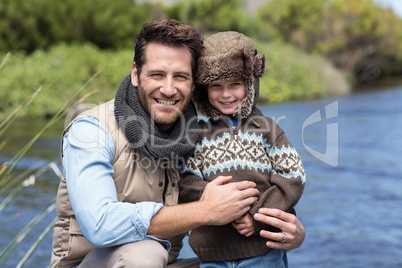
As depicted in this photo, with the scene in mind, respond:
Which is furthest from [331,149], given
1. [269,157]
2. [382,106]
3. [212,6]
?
[212,6]

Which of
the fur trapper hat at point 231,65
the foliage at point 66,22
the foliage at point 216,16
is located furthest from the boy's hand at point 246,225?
the foliage at point 216,16

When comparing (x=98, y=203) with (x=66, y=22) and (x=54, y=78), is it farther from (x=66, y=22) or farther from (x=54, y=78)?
(x=66, y=22)

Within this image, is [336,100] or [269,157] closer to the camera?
[269,157]

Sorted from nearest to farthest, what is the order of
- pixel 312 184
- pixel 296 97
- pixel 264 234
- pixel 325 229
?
pixel 264 234 < pixel 325 229 < pixel 312 184 < pixel 296 97

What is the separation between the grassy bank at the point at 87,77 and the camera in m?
14.8

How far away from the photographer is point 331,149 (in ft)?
39.3

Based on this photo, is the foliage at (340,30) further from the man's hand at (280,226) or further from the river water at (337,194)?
the man's hand at (280,226)

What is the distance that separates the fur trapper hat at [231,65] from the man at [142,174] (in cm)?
7

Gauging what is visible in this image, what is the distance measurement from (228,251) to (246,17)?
101 ft

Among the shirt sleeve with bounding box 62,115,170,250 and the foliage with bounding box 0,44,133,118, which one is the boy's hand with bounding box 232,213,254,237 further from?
the foliage with bounding box 0,44,133,118

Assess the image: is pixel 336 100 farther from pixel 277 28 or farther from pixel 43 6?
pixel 277 28

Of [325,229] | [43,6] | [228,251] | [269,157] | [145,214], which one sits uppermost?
[43,6]

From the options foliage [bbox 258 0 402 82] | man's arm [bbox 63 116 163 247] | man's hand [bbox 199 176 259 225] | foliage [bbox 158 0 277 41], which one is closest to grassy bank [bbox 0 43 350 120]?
foliage [bbox 158 0 277 41]

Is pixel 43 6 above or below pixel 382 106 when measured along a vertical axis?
above
